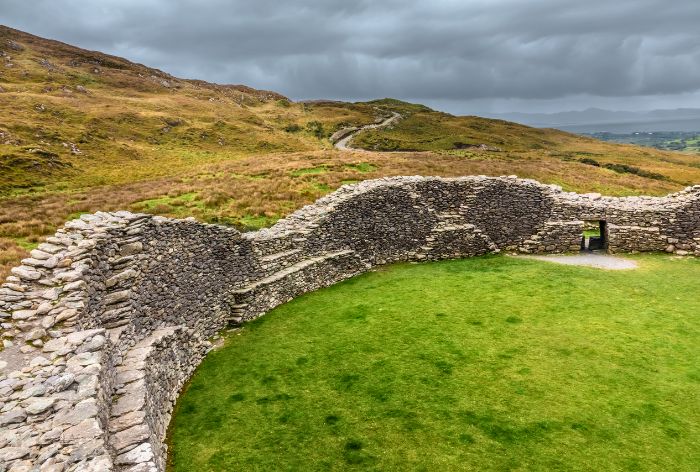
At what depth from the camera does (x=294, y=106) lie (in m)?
130

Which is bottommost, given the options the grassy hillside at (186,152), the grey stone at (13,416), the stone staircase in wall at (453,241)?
the stone staircase in wall at (453,241)

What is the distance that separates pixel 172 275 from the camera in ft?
41.1

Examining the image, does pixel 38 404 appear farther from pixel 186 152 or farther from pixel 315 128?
pixel 315 128

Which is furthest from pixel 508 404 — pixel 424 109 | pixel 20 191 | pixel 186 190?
pixel 424 109

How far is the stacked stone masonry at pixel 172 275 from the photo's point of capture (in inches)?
257

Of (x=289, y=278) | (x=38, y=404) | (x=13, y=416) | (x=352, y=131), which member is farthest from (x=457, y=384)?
(x=352, y=131)

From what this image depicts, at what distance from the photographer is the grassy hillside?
24531 mm

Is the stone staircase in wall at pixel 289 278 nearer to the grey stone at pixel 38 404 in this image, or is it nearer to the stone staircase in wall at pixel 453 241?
the stone staircase in wall at pixel 453 241

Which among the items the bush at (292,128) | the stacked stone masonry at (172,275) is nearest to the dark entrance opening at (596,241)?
the stacked stone masonry at (172,275)

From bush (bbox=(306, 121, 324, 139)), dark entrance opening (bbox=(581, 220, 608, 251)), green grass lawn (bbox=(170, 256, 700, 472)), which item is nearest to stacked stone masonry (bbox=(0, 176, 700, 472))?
dark entrance opening (bbox=(581, 220, 608, 251))

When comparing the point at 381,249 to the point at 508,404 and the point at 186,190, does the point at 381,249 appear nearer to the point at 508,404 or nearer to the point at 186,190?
the point at 508,404

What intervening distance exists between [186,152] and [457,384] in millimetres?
53778

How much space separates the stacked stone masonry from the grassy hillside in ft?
13.8

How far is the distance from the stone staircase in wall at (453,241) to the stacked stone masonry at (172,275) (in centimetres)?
7
